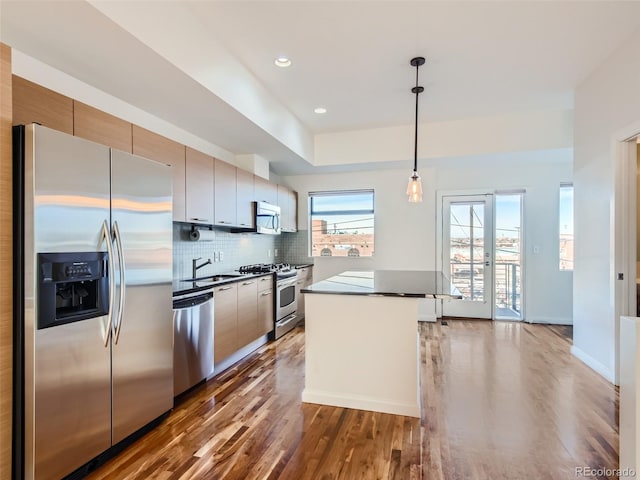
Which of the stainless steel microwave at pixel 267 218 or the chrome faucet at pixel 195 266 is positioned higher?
the stainless steel microwave at pixel 267 218

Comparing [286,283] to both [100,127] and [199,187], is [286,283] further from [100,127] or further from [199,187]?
[100,127]

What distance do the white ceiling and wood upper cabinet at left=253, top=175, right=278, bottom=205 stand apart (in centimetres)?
65

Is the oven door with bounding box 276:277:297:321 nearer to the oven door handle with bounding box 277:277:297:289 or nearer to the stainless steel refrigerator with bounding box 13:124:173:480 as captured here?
the oven door handle with bounding box 277:277:297:289

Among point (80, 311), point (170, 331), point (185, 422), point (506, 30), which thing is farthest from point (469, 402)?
point (506, 30)

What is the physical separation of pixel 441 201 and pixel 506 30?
3.12 m

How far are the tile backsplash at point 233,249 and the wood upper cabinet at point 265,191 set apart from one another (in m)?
0.59

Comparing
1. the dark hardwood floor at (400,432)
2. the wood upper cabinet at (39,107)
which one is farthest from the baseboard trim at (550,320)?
the wood upper cabinet at (39,107)

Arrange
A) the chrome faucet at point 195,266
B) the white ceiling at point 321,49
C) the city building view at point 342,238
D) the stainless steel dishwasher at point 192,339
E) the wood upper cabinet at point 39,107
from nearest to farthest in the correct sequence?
the wood upper cabinet at point 39,107
the white ceiling at point 321,49
the stainless steel dishwasher at point 192,339
the chrome faucet at point 195,266
the city building view at point 342,238

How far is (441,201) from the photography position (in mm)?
5461

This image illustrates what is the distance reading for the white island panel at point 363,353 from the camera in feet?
8.00

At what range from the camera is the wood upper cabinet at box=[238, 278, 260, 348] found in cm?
345

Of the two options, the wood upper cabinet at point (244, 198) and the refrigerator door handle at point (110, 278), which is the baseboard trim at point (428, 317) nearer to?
the wood upper cabinet at point (244, 198)

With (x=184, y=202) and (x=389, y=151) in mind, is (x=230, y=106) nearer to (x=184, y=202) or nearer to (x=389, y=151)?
(x=184, y=202)

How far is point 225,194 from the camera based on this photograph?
11.8ft
